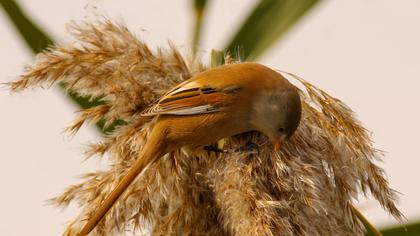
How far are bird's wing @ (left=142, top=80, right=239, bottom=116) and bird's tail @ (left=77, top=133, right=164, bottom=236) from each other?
13 cm

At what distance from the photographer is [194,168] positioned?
331 cm

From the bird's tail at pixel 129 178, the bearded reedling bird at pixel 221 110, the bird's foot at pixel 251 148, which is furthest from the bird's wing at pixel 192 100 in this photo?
the bird's foot at pixel 251 148

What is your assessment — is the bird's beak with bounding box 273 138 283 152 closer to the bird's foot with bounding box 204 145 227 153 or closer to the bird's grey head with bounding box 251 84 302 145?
the bird's grey head with bounding box 251 84 302 145

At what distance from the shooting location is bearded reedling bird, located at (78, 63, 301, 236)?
3.38 metres

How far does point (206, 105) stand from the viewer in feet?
12.5

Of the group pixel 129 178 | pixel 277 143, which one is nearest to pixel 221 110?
pixel 277 143

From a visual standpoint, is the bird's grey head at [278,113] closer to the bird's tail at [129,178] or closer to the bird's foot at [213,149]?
the bird's foot at [213,149]

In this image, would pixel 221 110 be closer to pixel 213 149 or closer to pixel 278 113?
pixel 278 113

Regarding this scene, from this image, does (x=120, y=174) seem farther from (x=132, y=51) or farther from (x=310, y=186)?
(x=310, y=186)

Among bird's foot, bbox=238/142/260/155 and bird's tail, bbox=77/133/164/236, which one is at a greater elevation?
bird's tail, bbox=77/133/164/236

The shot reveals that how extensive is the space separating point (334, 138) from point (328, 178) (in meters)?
0.17

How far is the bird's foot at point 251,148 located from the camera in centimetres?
327

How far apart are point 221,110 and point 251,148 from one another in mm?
552

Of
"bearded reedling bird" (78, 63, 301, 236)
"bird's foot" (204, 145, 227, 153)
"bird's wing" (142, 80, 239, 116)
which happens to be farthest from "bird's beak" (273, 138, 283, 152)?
"bird's wing" (142, 80, 239, 116)
